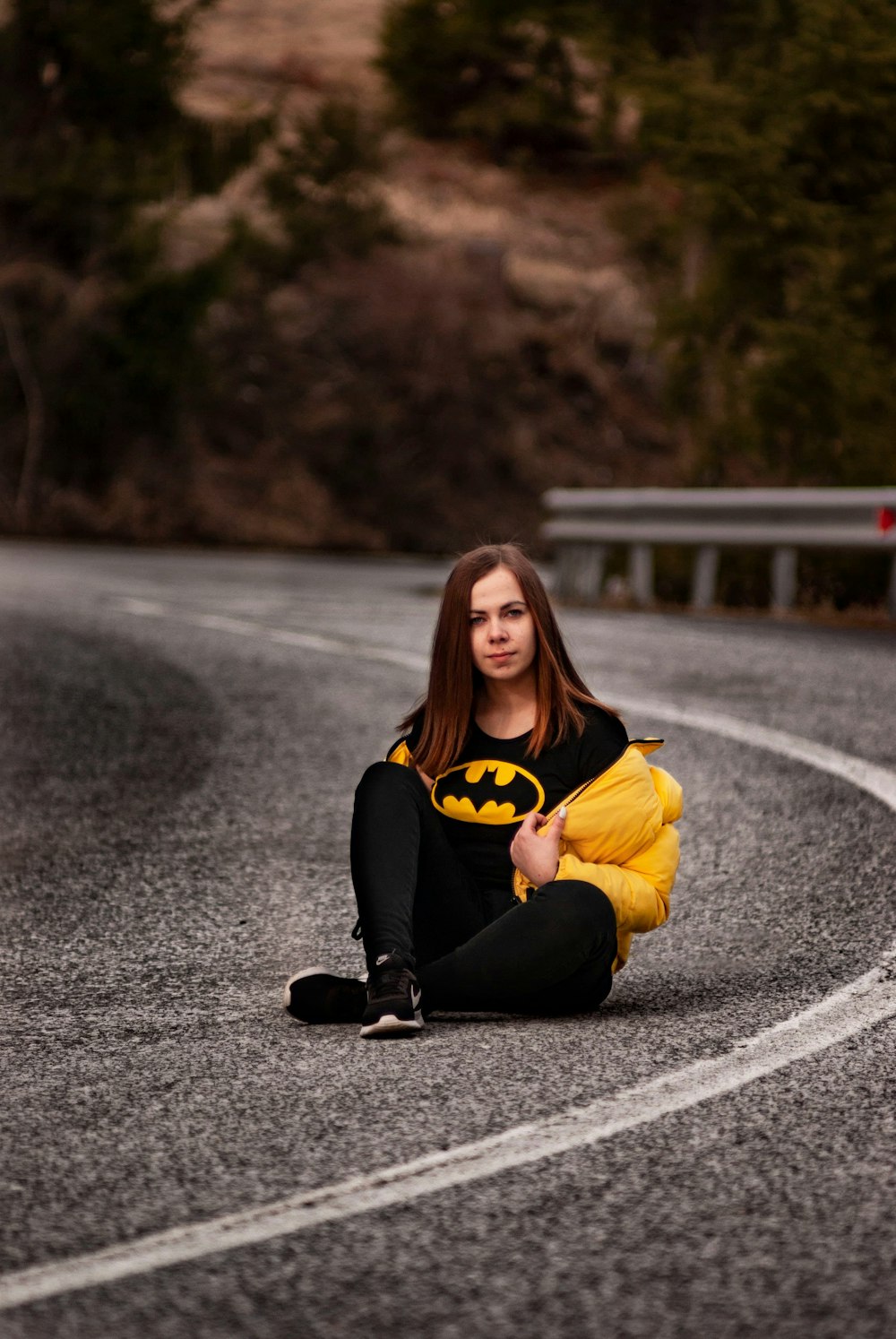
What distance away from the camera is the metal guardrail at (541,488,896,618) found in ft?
43.3

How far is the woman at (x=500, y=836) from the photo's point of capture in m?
4.36

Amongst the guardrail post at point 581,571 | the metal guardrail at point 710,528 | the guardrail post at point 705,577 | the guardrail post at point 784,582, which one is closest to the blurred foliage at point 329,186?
the metal guardrail at point 710,528

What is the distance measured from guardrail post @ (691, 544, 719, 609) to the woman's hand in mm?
10468

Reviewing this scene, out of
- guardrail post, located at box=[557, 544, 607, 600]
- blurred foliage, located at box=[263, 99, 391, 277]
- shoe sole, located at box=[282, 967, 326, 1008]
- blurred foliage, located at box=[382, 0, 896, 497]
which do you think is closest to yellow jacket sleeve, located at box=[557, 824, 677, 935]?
shoe sole, located at box=[282, 967, 326, 1008]

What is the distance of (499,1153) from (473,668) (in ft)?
5.24

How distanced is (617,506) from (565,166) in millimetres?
48917

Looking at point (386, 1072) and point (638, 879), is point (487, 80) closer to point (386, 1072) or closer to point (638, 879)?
point (638, 879)

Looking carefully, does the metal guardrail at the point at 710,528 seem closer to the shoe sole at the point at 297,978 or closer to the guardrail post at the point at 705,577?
the guardrail post at the point at 705,577

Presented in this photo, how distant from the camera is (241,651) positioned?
1157 cm

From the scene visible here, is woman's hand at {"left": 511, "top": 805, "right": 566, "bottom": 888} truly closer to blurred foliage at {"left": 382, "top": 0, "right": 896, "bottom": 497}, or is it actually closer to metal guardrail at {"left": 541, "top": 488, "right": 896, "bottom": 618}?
metal guardrail at {"left": 541, "top": 488, "right": 896, "bottom": 618}

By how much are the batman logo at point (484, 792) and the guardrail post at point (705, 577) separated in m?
10.2

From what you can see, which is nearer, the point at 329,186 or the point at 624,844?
the point at 624,844

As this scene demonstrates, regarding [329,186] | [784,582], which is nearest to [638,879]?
[784,582]

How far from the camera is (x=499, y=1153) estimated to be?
342 centimetres
